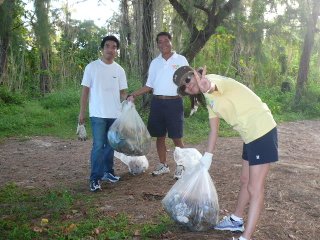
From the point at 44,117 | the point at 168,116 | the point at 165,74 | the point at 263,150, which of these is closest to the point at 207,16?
the point at 44,117

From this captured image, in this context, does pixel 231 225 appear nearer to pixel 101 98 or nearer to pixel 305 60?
pixel 101 98

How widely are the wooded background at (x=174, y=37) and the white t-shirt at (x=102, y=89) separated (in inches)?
22.8

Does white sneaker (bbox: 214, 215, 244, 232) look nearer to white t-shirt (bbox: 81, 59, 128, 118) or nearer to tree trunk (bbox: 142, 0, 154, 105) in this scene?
white t-shirt (bbox: 81, 59, 128, 118)

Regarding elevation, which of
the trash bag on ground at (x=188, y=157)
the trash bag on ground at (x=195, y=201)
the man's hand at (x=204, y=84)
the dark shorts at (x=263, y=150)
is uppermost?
the man's hand at (x=204, y=84)

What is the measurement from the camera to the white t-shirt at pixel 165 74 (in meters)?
4.59

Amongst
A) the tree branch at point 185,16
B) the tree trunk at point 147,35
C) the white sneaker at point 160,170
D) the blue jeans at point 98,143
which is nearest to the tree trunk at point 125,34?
the tree trunk at point 147,35

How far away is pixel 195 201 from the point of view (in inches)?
124

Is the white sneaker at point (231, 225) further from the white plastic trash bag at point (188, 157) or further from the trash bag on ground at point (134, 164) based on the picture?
the trash bag on ground at point (134, 164)

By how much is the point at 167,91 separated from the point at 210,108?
1641mm

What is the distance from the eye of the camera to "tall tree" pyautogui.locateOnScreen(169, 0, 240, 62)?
8234 mm

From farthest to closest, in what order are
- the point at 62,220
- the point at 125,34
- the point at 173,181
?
the point at 125,34 < the point at 173,181 < the point at 62,220

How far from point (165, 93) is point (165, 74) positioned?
21 cm

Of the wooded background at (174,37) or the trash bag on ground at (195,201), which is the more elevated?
the wooded background at (174,37)

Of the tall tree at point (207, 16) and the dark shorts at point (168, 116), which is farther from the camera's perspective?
the tall tree at point (207, 16)
